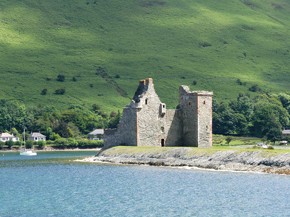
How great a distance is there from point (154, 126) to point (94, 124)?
9600 centimetres

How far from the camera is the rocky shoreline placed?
7325cm

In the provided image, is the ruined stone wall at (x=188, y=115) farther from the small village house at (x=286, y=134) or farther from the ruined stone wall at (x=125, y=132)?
the small village house at (x=286, y=134)

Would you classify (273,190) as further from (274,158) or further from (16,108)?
(16,108)

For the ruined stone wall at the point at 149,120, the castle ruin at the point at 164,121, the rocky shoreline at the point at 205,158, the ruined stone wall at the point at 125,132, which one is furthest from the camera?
the ruined stone wall at the point at 125,132

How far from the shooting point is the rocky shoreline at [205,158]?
73250 millimetres

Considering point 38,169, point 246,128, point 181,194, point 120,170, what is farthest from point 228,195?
point 246,128

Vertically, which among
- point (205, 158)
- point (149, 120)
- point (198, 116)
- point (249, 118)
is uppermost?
point (249, 118)

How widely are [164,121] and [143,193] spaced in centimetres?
4000

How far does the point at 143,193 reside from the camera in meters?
59.2

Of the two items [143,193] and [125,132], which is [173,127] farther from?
[143,193]

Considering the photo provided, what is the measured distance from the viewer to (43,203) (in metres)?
53.7

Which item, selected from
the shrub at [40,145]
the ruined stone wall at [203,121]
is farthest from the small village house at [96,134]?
the ruined stone wall at [203,121]

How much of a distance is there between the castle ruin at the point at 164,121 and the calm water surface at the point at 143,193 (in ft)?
52.5

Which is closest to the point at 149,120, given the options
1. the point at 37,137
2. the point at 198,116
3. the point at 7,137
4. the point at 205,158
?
the point at 198,116
